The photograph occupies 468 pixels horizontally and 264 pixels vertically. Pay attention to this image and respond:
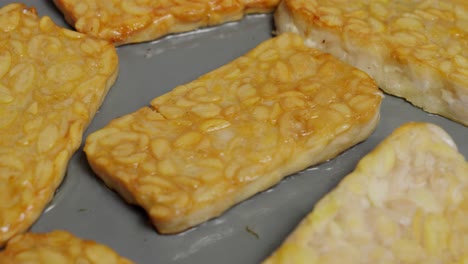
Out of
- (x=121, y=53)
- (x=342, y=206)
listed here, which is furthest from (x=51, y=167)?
(x=342, y=206)

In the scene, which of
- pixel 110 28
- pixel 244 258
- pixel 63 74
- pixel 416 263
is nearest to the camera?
pixel 416 263

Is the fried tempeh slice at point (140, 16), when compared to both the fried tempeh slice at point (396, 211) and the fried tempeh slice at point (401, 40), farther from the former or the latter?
the fried tempeh slice at point (396, 211)

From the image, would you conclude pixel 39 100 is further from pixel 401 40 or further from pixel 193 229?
pixel 401 40

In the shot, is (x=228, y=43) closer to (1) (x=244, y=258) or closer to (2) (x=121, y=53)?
(2) (x=121, y=53)

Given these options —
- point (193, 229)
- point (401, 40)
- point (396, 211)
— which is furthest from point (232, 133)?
point (401, 40)

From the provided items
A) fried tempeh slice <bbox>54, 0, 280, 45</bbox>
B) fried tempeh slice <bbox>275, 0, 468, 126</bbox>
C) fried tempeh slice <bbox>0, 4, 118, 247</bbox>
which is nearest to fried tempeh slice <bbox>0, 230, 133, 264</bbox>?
fried tempeh slice <bbox>0, 4, 118, 247</bbox>

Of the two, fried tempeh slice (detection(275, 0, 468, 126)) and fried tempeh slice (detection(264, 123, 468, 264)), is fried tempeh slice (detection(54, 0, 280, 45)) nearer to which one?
fried tempeh slice (detection(275, 0, 468, 126))
